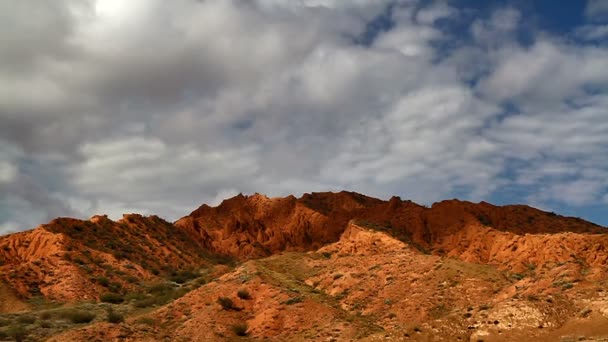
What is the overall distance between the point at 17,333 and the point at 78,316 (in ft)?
22.3

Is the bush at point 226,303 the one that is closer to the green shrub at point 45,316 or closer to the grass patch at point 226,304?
the grass patch at point 226,304

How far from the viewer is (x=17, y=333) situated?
3519cm

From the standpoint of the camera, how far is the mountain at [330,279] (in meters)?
30.0

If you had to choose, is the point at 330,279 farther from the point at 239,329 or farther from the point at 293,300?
the point at 239,329

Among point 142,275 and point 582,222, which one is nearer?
point 142,275

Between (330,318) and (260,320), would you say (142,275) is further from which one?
(330,318)

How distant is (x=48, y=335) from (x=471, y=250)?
179 ft

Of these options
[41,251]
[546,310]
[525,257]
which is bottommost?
[546,310]

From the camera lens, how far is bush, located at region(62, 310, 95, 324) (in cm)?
4153

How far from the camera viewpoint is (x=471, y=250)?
2852 inches

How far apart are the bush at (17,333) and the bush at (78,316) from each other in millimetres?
5115

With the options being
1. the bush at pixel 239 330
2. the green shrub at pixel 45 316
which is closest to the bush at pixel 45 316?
the green shrub at pixel 45 316

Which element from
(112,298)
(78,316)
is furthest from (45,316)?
(112,298)

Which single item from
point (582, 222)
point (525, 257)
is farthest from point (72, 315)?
point (582, 222)
